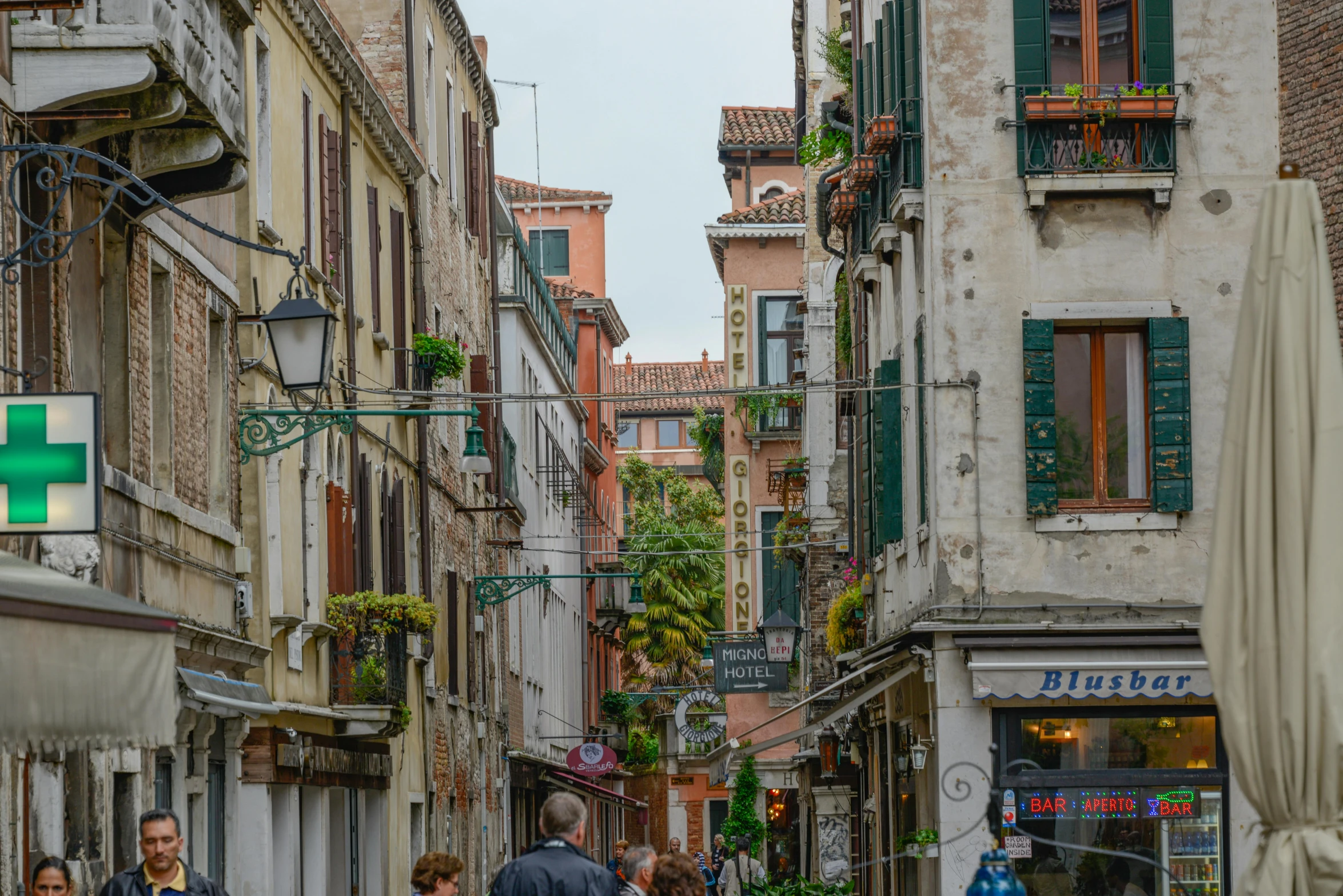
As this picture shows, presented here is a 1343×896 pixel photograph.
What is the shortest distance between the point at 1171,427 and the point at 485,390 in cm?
1740

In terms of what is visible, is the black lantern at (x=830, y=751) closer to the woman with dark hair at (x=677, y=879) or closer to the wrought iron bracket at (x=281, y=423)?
the wrought iron bracket at (x=281, y=423)

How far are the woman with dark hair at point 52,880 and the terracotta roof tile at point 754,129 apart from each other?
155ft

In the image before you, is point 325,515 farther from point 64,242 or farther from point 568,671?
point 568,671

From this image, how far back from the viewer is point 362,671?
70.2ft

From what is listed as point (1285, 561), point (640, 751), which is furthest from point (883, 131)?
point (640, 751)

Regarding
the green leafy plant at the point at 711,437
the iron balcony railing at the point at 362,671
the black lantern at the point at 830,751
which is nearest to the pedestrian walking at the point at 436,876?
the iron balcony railing at the point at 362,671

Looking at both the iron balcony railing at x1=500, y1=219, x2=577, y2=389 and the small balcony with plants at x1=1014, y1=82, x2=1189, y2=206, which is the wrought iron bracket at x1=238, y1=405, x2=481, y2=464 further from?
the iron balcony railing at x1=500, y1=219, x2=577, y2=389

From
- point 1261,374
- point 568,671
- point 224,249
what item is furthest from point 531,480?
point 1261,374

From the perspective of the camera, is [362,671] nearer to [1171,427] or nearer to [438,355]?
[438,355]

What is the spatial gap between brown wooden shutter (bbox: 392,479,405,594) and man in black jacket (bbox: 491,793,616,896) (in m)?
16.5

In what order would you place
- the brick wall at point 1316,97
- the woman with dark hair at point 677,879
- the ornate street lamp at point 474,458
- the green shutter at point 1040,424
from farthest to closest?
the ornate street lamp at point 474,458 → the green shutter at point 1040,424 → the brick wall at point 1316,97 → the woman with dark hair at point 677,879

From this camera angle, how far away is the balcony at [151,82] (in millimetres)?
11586

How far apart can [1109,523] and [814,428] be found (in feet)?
57.8

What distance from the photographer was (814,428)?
36.1 m
